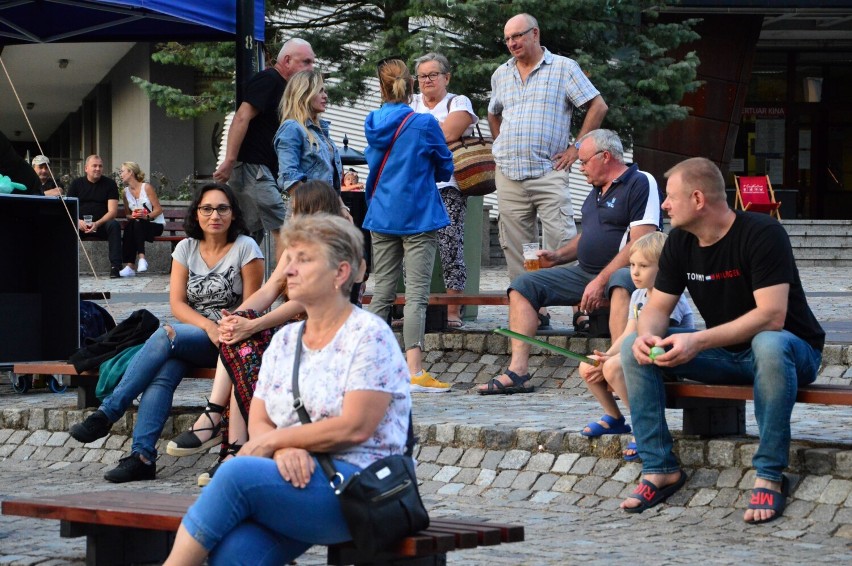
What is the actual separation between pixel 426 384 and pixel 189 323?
2032 mm

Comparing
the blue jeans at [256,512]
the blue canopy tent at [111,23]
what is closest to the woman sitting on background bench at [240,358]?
the blue jeans at [256,512]

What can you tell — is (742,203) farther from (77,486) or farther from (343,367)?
(343,367)

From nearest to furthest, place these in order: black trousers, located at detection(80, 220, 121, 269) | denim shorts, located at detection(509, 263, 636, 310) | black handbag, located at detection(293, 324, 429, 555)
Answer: black handbag, located at detection(293, 324, 429, 555) < denim shorts, located at detection(509, 263, 636, 310) < black trousers, located at detection(80, 220, 121, 269)

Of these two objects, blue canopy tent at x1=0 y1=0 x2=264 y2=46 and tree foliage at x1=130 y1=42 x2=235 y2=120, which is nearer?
blue canopy tent at x1=0 y1=0 x2=264 y2=46

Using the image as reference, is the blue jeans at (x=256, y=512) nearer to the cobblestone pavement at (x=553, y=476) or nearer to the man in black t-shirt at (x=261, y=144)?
the cobblestone pavement at (x=553, y=476)

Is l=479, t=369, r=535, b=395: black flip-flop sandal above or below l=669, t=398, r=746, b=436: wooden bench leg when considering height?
below

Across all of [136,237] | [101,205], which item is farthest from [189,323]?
[101,205]

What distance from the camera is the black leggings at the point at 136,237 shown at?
64.3ft

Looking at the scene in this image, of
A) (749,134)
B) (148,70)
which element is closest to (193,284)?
(148,70)

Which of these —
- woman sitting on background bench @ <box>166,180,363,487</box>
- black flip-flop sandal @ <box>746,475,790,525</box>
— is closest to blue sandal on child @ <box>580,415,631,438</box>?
black flip-flop sandal @ <box>746,475,790,525</box>

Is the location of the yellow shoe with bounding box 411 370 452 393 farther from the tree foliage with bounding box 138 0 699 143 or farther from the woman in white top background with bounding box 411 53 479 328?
the tree foliage with bounding box 138 0 699 143

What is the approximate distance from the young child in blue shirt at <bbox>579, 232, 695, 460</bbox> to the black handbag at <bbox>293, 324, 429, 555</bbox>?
2.48 m

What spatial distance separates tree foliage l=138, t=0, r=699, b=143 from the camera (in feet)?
63.4

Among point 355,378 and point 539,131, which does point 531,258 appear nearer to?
point 539,131
